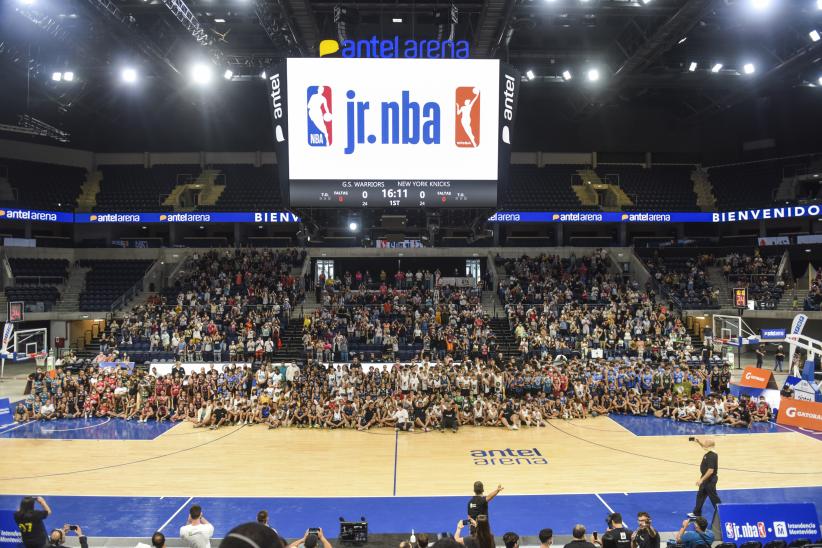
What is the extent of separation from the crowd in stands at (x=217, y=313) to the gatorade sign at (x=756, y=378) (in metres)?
17.7

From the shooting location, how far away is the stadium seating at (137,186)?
119 ft

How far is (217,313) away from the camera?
2731 centimetres

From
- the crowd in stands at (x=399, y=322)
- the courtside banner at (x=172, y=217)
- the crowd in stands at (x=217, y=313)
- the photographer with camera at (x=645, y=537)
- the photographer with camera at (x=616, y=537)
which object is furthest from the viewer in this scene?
the courtside banner at (x=172, y=217)

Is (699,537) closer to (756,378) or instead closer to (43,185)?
(756,378)

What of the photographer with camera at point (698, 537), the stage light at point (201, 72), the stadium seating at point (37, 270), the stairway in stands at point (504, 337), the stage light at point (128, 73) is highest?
the stage light at point (128, 73)

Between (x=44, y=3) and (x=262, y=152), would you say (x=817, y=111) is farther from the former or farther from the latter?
(x=44, y=3)

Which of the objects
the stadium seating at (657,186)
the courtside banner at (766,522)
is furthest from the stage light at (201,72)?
the stadium seating at (657,186)

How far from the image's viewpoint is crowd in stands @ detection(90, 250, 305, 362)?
24.4 metres

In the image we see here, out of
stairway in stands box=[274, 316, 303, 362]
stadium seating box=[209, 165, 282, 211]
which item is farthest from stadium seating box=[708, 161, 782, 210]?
stadium seating box=[209, 165, 282, 211]

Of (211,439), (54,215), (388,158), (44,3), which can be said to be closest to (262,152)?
(54,215)

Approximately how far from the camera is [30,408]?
19047 millimetres

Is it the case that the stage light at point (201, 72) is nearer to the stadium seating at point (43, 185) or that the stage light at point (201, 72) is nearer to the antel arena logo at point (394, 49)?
the antel arena logo at point (394, 49)

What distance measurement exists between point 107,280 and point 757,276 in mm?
36377

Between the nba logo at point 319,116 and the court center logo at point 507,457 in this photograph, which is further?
the court center logo at point 507,457
